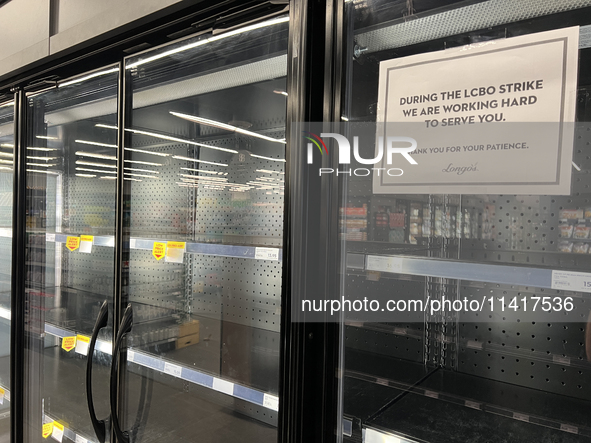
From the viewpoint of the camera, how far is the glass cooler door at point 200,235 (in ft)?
5.02

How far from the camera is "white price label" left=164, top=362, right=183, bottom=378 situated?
1399 millimetres

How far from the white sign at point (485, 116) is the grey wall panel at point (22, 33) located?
1.48 metres

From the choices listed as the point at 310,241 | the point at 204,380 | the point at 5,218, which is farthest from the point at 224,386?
the point at 5,218

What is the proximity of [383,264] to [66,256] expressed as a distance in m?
1.92

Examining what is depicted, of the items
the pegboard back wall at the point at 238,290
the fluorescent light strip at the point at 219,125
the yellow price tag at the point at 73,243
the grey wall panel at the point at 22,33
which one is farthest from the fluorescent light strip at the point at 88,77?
the pegboard back wall at the point at 238,290

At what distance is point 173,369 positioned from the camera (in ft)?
4.62

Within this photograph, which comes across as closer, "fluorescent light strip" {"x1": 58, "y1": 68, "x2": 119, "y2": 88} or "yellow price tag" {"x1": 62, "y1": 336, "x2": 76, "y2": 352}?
"fluorescent light strip" {"x1": 58, "y1": 68, "x2": 119, "y2": 88}

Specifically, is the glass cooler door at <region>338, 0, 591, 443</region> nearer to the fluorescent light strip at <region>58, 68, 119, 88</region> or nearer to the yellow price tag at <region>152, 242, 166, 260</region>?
the yellow price tag at <region>152, 242, 166, 260</region>

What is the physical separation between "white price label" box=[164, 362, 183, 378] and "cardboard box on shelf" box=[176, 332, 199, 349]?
0.30m

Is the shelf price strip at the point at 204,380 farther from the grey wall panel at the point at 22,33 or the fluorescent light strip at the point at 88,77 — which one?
the grey wall panel at the point at 22,33

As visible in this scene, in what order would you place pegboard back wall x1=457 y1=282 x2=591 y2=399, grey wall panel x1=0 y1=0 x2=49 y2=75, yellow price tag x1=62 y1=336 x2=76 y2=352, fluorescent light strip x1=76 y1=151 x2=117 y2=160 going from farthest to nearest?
fluorescent light strip x1=76 y1=151 x2=117 y2=160 < yellow price tag x1=62 y1=336 x2=76 y2=352 < grey wall panel x1=0 y1=0 x2=49 y2=75 < pegboard back wall x1=457 y1=282 x2=591 y2=399
